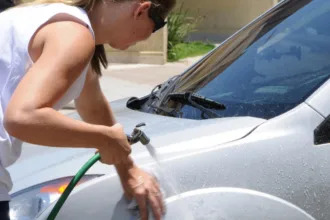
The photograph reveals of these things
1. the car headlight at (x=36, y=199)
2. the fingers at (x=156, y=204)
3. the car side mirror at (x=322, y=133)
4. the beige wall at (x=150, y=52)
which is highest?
the car side mirror at (x=322, y=133)

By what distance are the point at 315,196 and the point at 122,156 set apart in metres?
0.81

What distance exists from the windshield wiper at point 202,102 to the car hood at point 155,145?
12 cm

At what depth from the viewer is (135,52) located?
1512cm

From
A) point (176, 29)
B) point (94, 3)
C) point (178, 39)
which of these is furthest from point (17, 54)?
point (178, 39)

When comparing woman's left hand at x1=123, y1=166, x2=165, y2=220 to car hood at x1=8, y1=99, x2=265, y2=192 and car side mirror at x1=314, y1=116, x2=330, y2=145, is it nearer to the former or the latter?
car hood at x1=8, y1=99, x2=265, y2=192

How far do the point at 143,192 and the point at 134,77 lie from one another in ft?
35.6

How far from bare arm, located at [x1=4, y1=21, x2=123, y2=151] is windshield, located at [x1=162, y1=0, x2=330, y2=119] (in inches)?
38.2

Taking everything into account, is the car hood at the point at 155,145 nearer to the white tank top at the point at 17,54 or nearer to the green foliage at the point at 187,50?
the white tank top at the point at 17,54

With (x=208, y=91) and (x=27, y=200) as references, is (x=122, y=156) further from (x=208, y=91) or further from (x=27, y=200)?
(x=208, y=91)

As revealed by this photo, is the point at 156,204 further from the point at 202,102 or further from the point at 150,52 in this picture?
the point at 150,52

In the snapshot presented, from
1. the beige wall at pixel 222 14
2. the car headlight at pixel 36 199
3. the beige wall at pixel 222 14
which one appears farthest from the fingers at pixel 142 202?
the beige wall at pixel 222 14

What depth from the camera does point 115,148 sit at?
77.4 inches

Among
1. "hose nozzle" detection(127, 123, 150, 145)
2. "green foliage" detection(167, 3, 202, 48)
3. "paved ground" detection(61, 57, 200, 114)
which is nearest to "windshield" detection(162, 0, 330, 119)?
"hose nozzle" detection(127, 123, 150, 145)

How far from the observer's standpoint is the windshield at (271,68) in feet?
9.02
